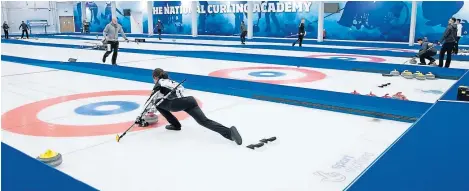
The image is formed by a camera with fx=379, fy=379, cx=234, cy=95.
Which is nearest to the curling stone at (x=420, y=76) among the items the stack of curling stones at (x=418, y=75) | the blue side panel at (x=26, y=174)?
the stack of curling stones at (x=418, y=75)

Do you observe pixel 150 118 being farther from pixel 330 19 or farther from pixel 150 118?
pixel 330 19

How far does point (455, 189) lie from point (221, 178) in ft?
6.53

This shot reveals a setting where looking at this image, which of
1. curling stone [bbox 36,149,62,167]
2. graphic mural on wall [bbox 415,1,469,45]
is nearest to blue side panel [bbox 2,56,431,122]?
curling stone [bbox 36,149,62,167]

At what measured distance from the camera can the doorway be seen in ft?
123

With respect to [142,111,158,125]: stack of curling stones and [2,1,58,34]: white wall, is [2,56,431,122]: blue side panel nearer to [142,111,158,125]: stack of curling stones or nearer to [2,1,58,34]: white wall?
[142,111,158,125]: stack of curling stones

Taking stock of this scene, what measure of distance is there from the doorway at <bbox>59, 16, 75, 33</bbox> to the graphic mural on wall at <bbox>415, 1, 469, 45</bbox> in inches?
1260

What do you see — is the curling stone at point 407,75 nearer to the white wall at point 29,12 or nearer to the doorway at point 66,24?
the white wall at point 29,12

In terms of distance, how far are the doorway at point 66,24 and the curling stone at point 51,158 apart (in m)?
37.5

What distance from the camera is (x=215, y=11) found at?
27.3 meters

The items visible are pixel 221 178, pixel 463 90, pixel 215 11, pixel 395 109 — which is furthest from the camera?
pixel 215 11

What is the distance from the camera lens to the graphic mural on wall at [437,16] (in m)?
18.0

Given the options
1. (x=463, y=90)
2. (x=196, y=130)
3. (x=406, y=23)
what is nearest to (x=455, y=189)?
(x=463, y=90)

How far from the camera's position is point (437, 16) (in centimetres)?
1875

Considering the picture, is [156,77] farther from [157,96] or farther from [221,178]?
[221,178]
